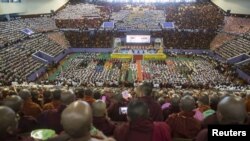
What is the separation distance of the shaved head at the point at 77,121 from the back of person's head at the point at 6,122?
3.40 feet

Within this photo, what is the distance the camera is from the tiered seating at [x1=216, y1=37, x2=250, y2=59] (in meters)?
39.5

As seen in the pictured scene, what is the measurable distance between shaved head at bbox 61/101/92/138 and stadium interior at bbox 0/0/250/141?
0.01 metres

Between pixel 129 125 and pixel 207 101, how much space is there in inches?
169

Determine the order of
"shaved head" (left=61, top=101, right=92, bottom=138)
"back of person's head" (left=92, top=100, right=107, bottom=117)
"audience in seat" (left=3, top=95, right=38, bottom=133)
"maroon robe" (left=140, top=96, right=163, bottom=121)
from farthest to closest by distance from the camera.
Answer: "maroon robe" (left=140, top=96, right=163, bottom=121)
"audience in seat" (left=3, top=95, right=38, bottom=133)
"back of person's head" (left=92, top=100, right=107, bottom=117)
"shaved head" (left=61, top=101, right=92, bottom=138)

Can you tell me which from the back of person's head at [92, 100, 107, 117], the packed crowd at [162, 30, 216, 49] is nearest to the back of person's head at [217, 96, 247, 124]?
the back of person's head at [92, 100, 107, 117]

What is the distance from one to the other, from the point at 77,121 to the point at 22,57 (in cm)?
3310

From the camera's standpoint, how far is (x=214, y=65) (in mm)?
36250

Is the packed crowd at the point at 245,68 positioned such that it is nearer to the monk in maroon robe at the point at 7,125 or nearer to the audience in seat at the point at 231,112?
the audience in seat at the point at 231,112

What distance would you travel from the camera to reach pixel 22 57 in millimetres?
35250

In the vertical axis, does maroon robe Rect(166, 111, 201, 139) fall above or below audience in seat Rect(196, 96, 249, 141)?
below

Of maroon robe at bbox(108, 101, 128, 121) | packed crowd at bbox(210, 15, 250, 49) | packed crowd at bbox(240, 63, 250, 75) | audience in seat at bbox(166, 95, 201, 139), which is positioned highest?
audience in seat at bbox(166, 95, 201, 139)

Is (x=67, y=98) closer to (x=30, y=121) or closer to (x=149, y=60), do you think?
(x=30, y=121)

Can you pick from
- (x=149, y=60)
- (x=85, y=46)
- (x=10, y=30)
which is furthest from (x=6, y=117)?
(x=85, y=46)

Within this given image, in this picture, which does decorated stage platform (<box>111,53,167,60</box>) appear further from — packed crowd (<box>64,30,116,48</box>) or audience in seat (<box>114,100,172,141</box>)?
audience in seat (<box>114,100,172,141</box>)
